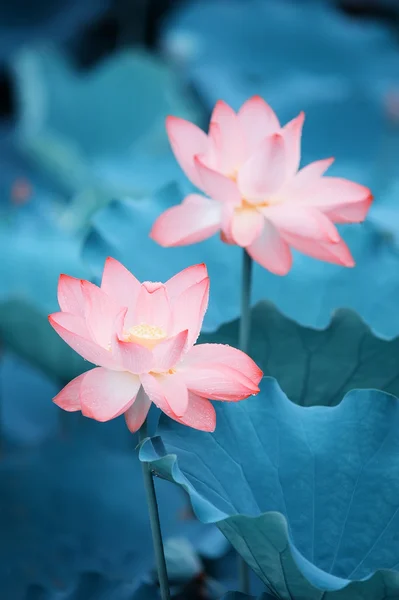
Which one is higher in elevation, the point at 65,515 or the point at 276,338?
the point at 276,338

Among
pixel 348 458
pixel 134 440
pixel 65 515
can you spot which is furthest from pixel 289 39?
pixel 348 458

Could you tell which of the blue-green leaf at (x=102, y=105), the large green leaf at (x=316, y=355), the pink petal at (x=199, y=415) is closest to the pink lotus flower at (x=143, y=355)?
the pink petal at (x=199, y=415)

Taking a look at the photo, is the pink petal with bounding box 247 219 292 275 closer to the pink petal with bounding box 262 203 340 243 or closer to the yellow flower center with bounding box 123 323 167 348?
the pink petal with bounding box 262 203 340 243

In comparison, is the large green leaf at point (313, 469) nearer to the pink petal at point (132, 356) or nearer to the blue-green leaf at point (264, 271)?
the pink petal at point (132, 356)

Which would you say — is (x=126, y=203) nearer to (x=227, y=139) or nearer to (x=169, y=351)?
(x=227, y=139)

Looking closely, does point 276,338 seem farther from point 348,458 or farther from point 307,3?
point 307,3

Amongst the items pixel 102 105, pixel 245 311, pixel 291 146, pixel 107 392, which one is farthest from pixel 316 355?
pixel 102 105

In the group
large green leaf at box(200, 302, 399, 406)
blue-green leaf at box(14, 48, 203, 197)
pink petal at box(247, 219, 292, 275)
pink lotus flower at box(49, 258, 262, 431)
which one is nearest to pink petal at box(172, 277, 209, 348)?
pink lotus flower at box(49, 258, 262, 431)
